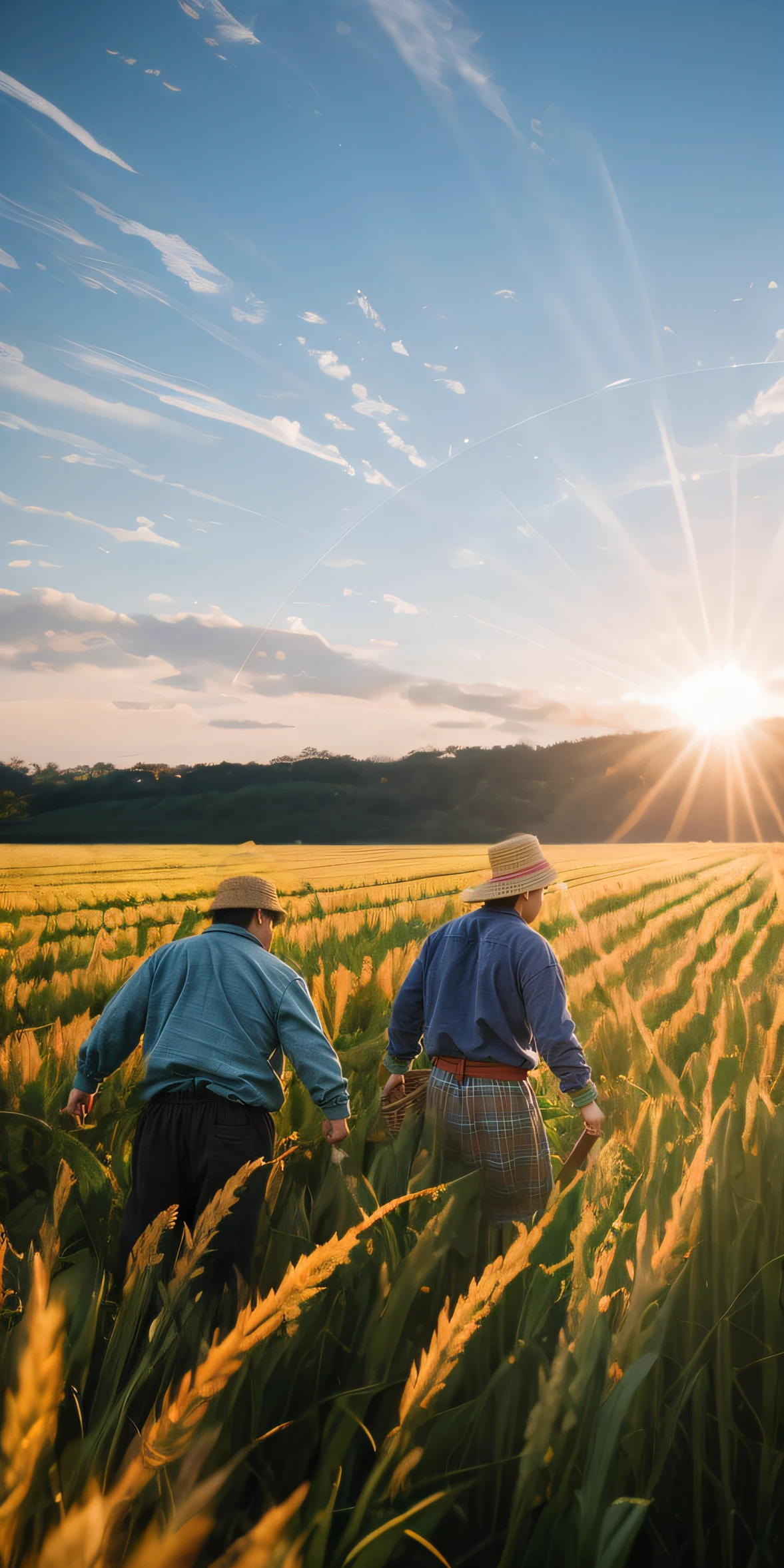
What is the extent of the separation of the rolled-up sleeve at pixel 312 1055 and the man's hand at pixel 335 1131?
2 centimetres

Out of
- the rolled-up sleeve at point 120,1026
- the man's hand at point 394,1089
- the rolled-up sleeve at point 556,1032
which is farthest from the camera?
the man's hand at point 394,1089

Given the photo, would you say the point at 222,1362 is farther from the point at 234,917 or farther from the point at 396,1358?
the point at 234,917

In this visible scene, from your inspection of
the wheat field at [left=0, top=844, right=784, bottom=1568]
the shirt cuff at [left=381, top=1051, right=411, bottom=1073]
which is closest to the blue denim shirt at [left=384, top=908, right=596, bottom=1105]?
the shirt cuff at [left=381, top=1051, right=411, bottom=1073]

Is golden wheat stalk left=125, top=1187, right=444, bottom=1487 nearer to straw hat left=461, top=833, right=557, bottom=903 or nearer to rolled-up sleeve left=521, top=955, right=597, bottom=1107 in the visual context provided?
rolled-up sleeve left=521, top=955, right=597, bottom=1107

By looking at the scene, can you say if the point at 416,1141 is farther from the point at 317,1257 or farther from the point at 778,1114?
the point at 317,1257

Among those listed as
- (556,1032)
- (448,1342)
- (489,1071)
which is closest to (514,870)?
(556,1032)

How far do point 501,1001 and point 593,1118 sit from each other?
2.09 ft

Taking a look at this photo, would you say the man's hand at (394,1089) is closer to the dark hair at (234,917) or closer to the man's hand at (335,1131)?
the man's hand at (335,1131)

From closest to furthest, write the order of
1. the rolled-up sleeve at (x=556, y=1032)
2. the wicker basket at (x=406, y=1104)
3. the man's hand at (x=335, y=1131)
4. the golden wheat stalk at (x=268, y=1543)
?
the golden wheat stalk at (x=268, y=1543) < the man's hand at (x=335, y=1131) < the rolled-up sleeve at (x=556, y=1032) < the wicker basket at (x=406, y=1104)

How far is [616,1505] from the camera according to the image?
1059 millimetres

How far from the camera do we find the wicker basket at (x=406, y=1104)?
3.71 m

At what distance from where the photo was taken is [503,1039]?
3709mm

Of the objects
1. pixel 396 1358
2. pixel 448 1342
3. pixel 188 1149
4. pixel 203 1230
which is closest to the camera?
pixel 448 1342

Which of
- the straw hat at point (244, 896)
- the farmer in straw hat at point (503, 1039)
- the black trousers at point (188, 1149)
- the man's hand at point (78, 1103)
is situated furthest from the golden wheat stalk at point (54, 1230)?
Result: the farmer in straw hat at point (503, 1039)
